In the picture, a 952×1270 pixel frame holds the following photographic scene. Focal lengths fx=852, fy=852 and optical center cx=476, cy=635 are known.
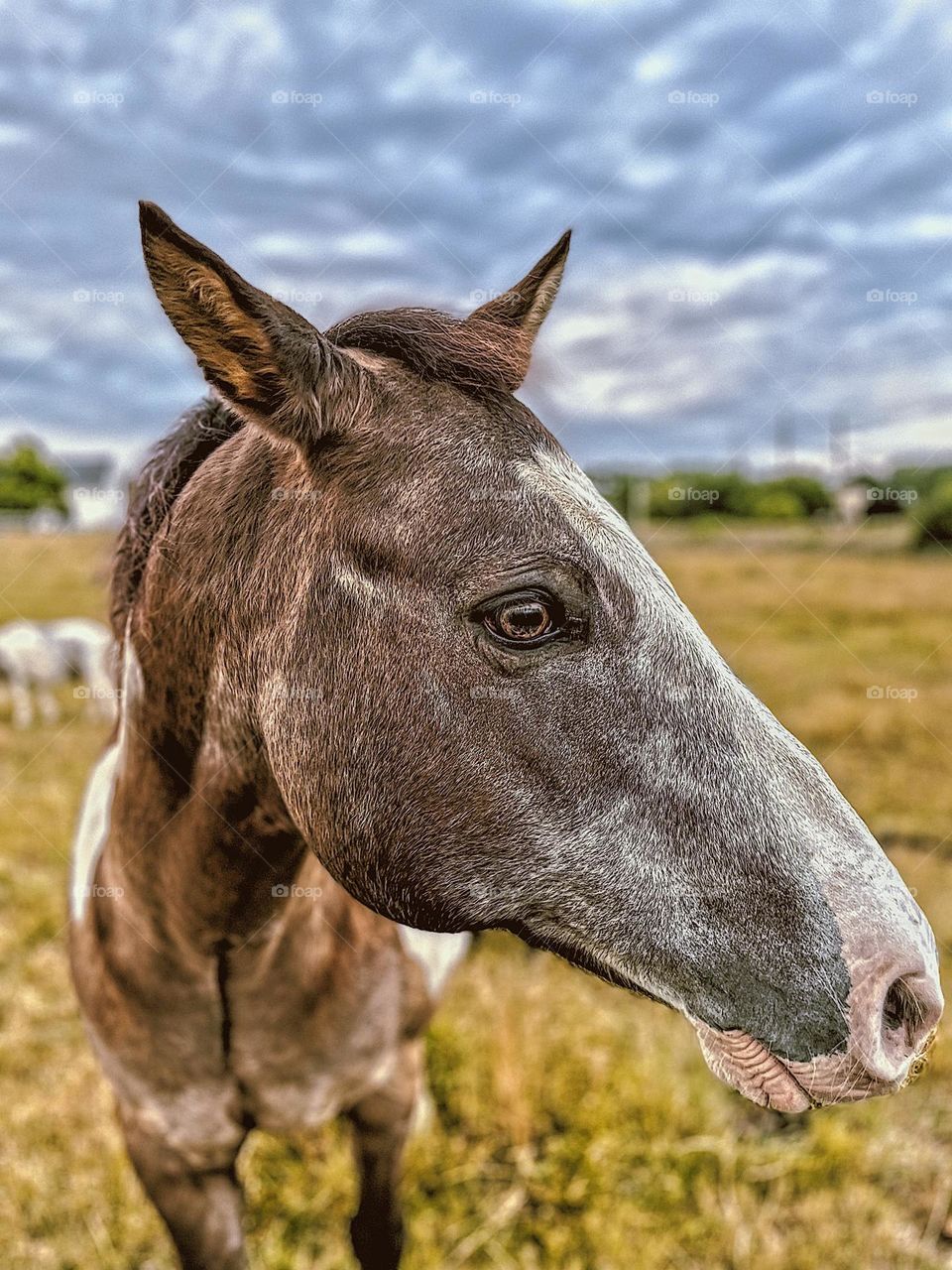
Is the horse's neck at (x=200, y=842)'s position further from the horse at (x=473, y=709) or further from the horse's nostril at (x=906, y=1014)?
the horse's nostril at (x=906, y=1014)

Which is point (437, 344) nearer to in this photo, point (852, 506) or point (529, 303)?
point (529, 303)

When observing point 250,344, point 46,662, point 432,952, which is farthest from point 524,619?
point 46,662

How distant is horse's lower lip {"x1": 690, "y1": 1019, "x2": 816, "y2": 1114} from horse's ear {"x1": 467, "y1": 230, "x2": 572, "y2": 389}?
1.40 m

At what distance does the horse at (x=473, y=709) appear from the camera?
4.65ft

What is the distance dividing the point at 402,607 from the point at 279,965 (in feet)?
3.93

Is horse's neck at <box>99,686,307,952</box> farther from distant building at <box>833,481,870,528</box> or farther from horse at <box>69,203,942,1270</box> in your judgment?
distant building at <box>833,481,870,528</box>

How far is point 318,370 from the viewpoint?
5.23 ft

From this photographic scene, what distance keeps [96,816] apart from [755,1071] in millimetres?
2126

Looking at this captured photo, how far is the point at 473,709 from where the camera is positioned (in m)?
1.51

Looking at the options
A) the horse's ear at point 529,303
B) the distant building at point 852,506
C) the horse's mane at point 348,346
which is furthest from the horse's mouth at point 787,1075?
the distant building at point 852,506

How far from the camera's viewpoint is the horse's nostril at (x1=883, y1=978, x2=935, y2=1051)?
1.32 m

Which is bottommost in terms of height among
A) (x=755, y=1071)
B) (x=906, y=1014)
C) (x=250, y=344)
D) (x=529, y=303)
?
(x=755, y=1071)

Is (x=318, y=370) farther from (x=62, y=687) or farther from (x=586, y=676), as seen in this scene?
(x=62, y=687)

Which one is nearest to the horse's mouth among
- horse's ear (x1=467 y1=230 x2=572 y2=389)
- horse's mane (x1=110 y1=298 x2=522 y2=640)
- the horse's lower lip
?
the horse's lower lip
